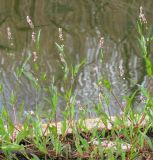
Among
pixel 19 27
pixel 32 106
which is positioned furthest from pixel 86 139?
→ pixel 19 27

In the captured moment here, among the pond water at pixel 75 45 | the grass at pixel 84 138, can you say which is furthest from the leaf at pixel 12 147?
the pond water at pixel 75 45

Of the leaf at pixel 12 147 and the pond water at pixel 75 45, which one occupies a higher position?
the pond water at pixel 75 45

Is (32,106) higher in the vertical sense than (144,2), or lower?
lower

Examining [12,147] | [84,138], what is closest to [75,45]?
[84,138]

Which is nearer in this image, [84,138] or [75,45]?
[84,138]

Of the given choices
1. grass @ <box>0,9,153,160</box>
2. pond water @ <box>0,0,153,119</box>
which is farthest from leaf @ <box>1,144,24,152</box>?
pond water @ <box>0,0,153,119</box>

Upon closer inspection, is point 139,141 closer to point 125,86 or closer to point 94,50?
point 125,86

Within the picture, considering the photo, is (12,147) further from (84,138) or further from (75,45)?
(75,45)

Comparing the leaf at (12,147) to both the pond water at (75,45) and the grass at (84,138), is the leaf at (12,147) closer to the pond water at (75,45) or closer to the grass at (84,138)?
the grass at (84,138)

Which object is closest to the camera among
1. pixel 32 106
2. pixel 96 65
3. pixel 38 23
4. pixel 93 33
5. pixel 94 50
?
pixel 32 106
